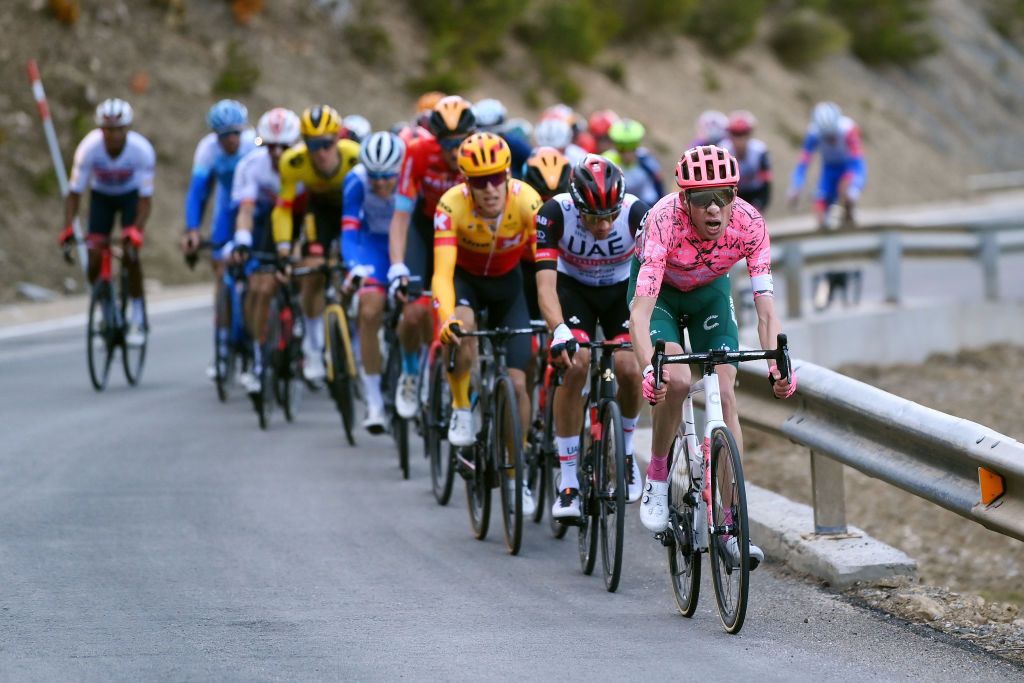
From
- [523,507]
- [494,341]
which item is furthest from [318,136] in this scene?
[523,507]

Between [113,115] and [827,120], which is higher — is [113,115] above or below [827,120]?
below

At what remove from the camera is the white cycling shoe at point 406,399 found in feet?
35.6

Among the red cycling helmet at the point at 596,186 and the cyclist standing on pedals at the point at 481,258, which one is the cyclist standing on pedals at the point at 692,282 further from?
the cyclist standing on pedals at the point at 481,258

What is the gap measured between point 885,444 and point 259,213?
25.4 ft

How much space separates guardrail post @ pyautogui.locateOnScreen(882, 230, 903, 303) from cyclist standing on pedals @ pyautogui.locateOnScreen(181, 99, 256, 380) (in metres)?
6.61

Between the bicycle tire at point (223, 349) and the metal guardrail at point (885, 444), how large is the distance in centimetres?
628

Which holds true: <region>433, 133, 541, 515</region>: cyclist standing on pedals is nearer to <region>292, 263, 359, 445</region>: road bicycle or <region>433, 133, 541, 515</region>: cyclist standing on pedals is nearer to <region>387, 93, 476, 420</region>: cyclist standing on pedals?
<region>387, 93, 476, 420</region>: cyclist standing on pedals

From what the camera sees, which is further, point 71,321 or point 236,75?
point 236,75

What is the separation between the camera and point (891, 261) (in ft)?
56.3

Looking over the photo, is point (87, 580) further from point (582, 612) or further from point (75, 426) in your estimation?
point (75, 426)

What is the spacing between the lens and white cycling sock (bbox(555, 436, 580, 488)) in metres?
8.39

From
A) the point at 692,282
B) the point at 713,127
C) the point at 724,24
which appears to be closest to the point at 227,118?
the point at 713,127

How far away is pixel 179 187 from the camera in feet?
94.8

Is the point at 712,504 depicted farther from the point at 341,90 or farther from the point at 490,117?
the point at 341,90
